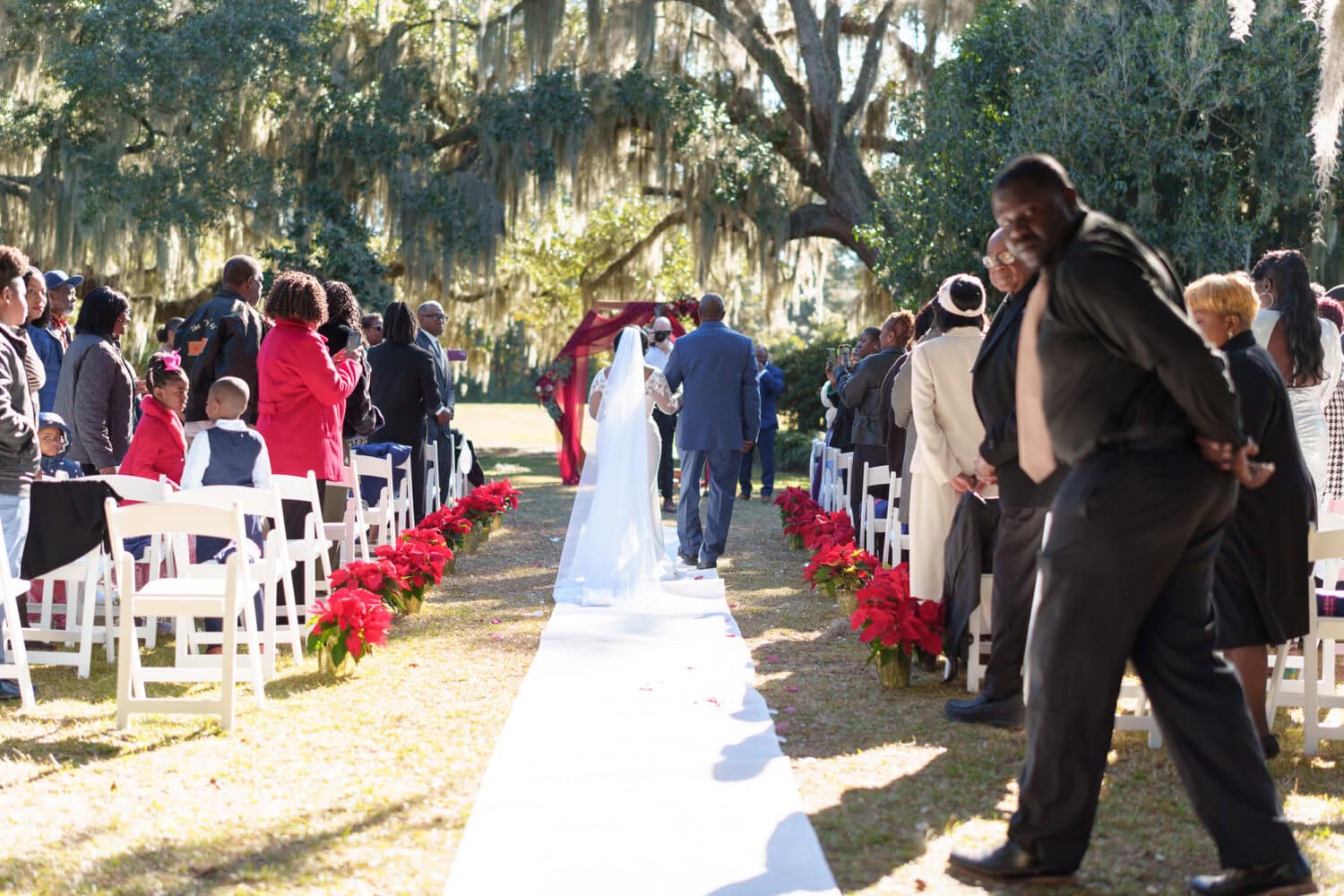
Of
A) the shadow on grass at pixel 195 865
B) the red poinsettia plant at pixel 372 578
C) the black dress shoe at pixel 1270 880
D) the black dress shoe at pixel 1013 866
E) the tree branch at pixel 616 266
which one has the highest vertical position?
the tree branch at pixel 616 266

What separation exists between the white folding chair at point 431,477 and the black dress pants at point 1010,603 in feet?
21.4

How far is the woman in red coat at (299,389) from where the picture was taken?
6.74 m

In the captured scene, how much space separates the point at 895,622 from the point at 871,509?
3.32 m

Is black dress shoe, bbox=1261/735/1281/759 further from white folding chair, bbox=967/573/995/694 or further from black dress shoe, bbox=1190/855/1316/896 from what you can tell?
black dress shoe, bbox=1190/855/1316/896

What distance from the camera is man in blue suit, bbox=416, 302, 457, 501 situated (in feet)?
33.5

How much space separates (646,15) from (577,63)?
3.82ft

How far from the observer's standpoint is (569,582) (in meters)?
8.34

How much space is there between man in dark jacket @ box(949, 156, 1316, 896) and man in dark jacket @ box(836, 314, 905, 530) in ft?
17.2

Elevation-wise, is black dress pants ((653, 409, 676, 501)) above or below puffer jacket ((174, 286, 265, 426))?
below

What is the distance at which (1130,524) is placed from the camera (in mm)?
3092

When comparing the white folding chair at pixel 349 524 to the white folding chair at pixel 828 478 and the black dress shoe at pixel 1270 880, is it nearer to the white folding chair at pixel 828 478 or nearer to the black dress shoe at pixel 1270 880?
the white folding chair at pixel 828 478

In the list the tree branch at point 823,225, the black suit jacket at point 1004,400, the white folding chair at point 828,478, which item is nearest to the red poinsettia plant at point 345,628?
the black suit jacket at point 1004,400

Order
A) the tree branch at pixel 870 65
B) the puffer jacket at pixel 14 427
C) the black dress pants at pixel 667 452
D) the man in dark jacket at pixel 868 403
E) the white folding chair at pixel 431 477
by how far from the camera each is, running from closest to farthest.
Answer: the puffer jacket at pixel 14 427
the man in dark jacket at pixel 868 403
the white folding chair at pixel 431 477
the black dress pants at pixel 667 452
the tree branch at pixel 870 65

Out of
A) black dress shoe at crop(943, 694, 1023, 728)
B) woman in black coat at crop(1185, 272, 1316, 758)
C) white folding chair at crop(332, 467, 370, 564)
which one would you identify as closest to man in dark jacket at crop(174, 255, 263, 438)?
white folding chair at crop(332, 467, 370, 564)
